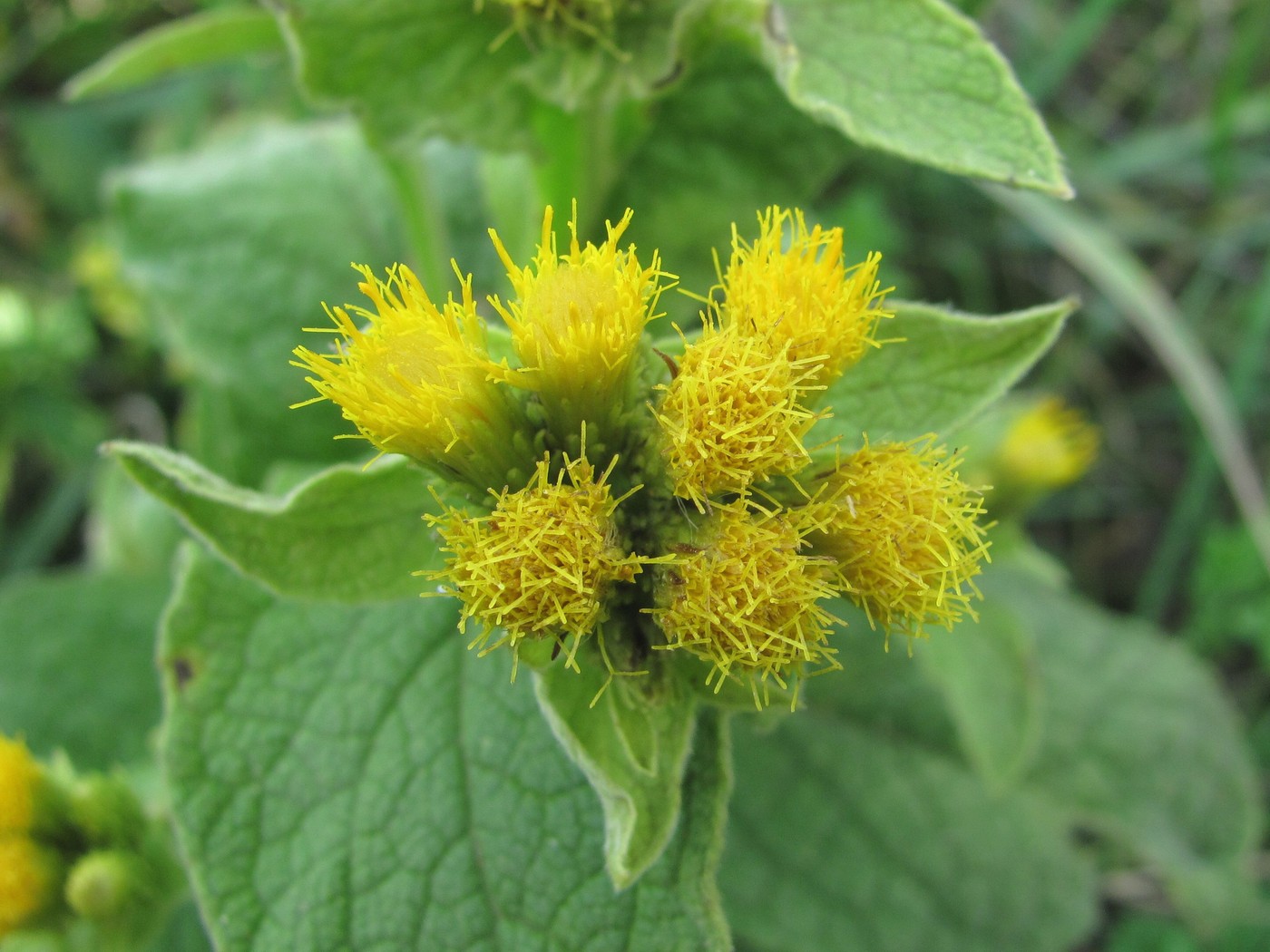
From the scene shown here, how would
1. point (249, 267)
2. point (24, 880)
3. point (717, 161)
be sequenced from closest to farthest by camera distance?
point (24, 880) < point (717, 161) < point (249, 267)

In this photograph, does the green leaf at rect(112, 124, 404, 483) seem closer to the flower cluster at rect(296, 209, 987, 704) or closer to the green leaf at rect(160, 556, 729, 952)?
the green leaf at rect(160, 556, 729, 952)

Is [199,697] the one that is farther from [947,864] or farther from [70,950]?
[947,864]

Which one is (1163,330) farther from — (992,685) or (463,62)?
(463,62)

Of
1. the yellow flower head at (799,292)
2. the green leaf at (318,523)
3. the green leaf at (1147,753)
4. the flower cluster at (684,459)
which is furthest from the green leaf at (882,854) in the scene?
the yellow flower head at (799,292)

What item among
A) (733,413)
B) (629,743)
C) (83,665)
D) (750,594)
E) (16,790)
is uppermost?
(733,413)

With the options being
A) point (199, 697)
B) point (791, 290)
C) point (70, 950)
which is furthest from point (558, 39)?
point (70, 950)

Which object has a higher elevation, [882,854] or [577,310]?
[577,310]

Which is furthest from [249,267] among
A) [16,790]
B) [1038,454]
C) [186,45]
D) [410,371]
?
[1038,454]
